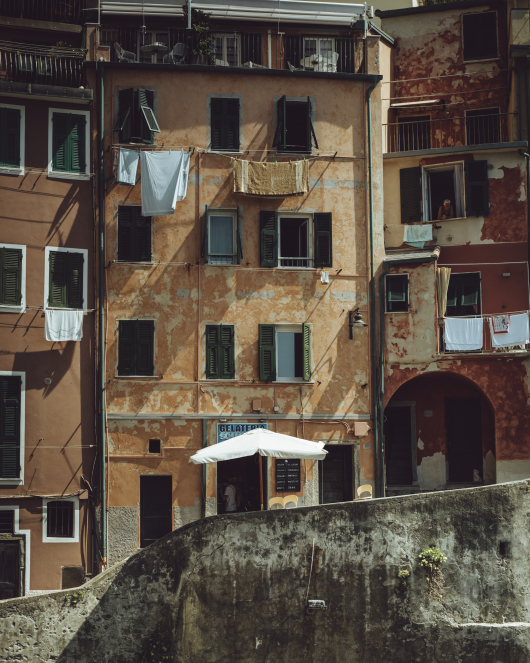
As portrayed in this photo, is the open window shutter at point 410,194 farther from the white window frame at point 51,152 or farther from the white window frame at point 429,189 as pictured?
the white window frame at point 51,152

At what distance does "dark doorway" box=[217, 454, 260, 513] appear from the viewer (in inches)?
977

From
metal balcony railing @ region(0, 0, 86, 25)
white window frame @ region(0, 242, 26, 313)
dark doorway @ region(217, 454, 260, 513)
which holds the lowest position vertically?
dark doorway @ region(217, 454, 260, 513)

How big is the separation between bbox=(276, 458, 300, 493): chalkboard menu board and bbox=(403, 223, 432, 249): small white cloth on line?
7309 mm

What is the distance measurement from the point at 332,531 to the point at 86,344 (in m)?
9.13

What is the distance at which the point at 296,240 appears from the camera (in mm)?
25656

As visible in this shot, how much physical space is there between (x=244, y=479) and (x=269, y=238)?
22.7 feet

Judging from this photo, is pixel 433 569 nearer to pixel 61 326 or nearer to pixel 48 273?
pixel 61 326

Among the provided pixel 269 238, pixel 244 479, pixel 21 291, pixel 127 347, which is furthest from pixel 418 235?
pixel 21 291

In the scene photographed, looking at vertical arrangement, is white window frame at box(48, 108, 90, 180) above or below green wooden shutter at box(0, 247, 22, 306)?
above

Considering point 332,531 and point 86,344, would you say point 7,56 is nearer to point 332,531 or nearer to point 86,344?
point 86,344

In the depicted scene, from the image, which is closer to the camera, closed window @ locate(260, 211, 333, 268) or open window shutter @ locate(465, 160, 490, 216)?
closed window @ locate(260, 211, 333, 268)

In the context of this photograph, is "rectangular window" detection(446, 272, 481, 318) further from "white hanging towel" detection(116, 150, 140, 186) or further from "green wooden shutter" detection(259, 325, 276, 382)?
"white hanging towel" detection(116, 150, 140, 186)

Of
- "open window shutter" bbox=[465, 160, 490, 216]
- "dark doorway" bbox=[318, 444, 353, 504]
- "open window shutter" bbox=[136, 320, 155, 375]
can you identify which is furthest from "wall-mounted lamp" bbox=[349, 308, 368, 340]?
"open window shutter" bbox=[136, 320, 155, 375]

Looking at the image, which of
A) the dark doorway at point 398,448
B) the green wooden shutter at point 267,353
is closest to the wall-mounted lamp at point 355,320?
the green wooden shutter at point 267,353
